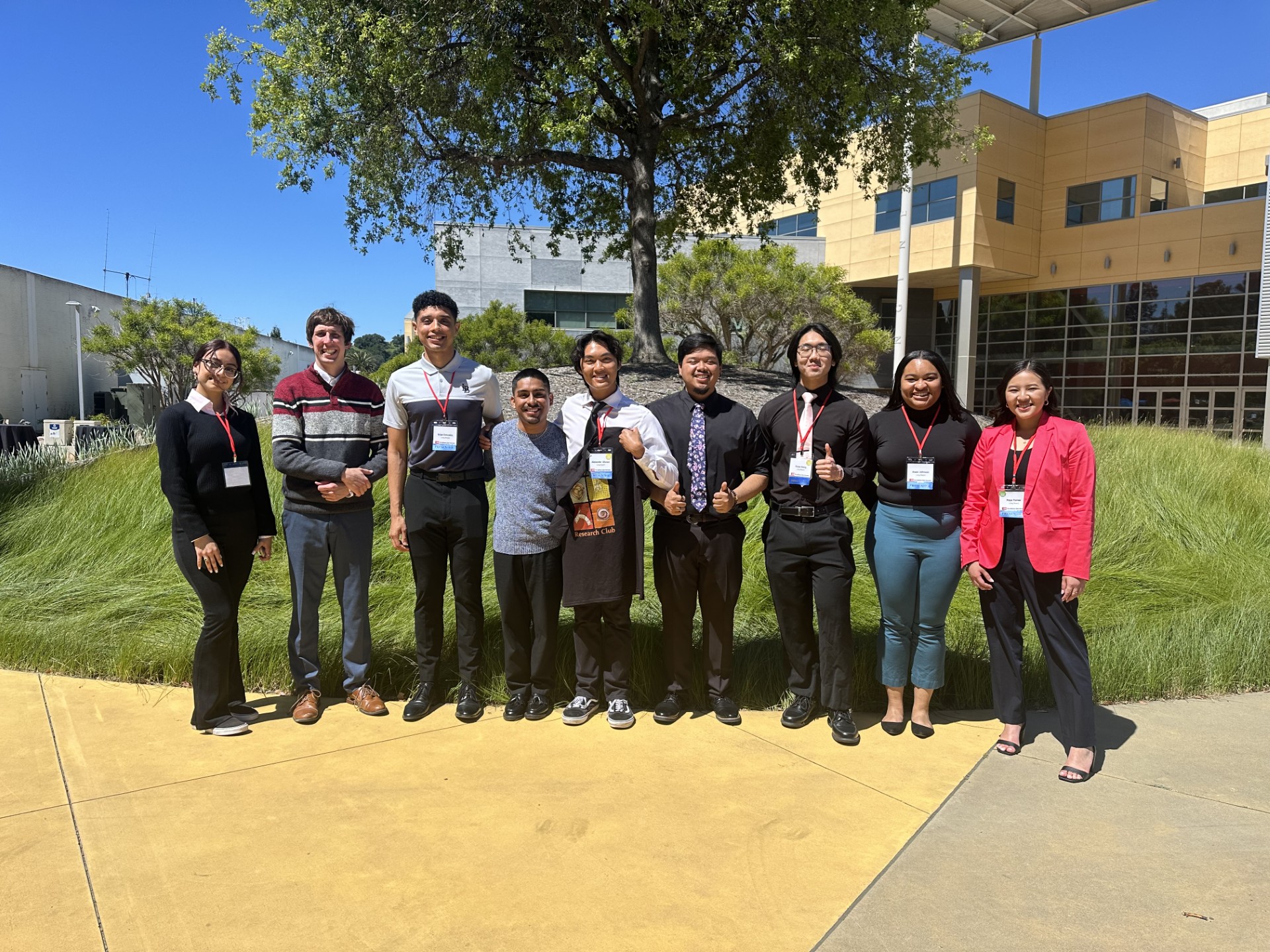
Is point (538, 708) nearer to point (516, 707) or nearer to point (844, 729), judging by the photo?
point (516, 707)

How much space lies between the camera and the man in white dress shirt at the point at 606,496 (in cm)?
436

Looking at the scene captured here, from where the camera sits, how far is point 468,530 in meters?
4.48

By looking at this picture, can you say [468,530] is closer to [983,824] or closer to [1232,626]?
[983,824]

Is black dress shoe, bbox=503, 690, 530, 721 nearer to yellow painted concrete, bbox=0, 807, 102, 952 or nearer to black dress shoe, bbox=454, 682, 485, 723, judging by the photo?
black dress shoe, bbox=454, 682, 485, 723

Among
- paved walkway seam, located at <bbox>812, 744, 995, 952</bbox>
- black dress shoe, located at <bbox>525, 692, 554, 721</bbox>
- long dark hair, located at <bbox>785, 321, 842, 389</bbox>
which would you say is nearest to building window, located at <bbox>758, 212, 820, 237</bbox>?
long dark hair, located at <bbox>785, 321, 842, 389</bbox>

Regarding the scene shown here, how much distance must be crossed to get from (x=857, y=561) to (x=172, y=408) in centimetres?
503

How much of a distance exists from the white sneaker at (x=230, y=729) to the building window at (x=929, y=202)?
102 ft

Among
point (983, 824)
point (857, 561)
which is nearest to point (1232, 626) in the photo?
point (857, 561)

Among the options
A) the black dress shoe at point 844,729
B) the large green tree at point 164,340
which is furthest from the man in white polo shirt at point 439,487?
the large green tree at point 164,340

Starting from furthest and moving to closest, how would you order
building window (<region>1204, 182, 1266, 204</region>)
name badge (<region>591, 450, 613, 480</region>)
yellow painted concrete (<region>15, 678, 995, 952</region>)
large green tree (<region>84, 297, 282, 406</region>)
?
large green tree (<region>84, 297, 282, 406</region>) → building window (<region>1204, 182, 1266, 204</region>) → name badge (<region>591, 450, 613, 480</region>) → yellow painted concrete (<region>15, 678, 995, 952</region>)

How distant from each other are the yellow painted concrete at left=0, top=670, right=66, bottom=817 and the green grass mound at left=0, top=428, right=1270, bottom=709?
0.45 m

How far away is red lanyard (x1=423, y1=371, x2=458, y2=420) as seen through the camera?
4492 millimetres

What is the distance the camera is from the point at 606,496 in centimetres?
442

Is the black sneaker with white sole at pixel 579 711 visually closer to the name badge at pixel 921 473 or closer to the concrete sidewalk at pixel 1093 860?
the concrete sidewalk at pixel 1093 860
